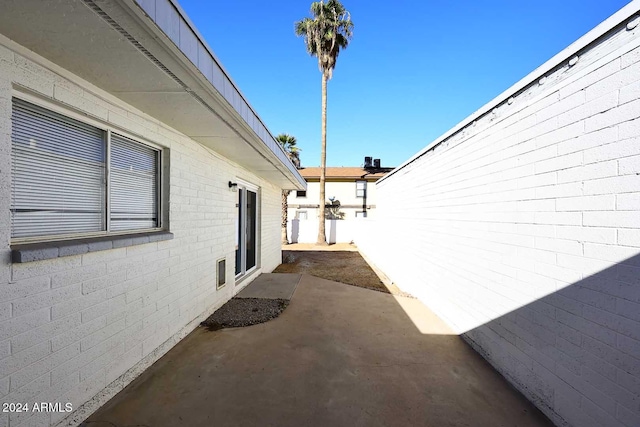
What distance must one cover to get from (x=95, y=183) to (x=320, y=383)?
292 cm

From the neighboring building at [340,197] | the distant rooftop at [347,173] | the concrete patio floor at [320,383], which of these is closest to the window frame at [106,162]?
the concrete patio floor at [320,383]

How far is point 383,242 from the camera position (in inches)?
377

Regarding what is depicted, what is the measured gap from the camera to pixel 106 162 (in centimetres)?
254

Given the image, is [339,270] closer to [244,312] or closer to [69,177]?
[244,312]

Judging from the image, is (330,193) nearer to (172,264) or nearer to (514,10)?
(514,10)

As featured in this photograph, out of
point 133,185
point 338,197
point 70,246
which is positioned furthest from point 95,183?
point 338,197

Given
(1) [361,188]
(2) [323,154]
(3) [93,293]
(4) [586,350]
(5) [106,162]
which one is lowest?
(4) [586,350]

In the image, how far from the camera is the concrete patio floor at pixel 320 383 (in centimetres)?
230

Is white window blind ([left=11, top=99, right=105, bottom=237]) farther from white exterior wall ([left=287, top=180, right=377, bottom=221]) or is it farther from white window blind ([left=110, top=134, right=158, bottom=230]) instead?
white exterior wall ([left=287, top=180, right=377, bottom=221])

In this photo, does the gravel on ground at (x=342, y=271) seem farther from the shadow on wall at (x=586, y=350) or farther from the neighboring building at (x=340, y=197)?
the neighboring building at (x=340, y=197)

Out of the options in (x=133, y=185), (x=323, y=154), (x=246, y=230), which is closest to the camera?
(x=133, y=185)

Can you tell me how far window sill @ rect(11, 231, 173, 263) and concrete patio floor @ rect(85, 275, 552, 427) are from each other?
4.61 ft

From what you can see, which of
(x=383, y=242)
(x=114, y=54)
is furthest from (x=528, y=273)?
(x=383, y=242)

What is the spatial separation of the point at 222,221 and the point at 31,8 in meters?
3.96
